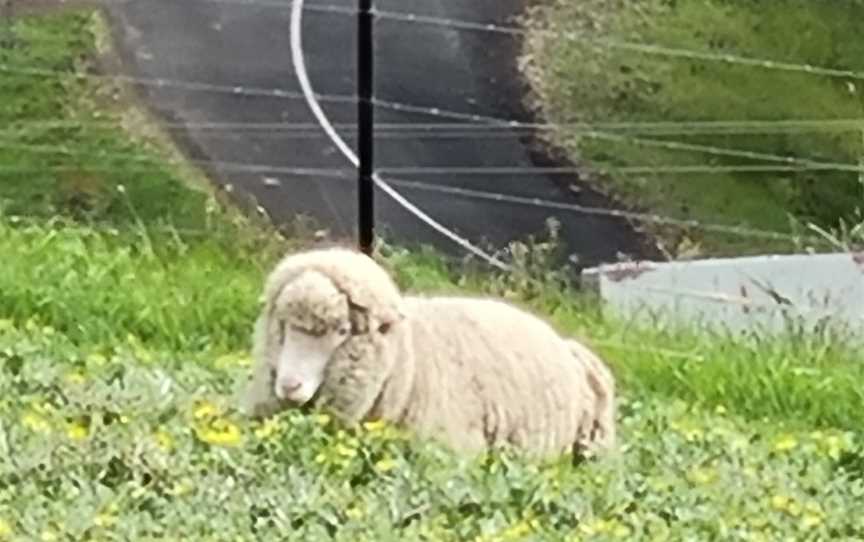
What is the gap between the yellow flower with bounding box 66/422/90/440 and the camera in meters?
6.09

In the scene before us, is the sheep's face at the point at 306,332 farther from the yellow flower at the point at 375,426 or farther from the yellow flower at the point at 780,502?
the yellow flower at the point at 780,502

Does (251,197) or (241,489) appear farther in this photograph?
(251,197)

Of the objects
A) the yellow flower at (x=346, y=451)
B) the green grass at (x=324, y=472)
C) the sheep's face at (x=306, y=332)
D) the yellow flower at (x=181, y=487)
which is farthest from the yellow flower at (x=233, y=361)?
the yellow flower at (x=181, y=487)

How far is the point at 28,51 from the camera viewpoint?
661 inches

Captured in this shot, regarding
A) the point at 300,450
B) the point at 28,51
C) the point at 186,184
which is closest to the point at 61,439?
the point at 300,450

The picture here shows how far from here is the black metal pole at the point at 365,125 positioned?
8.97 metres

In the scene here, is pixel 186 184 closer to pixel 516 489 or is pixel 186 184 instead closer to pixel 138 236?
pixel 138 236

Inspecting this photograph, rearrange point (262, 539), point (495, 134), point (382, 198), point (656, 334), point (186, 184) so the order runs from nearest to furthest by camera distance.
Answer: point (262, 539)
point (656, 334)
point (186, 184)
point (382, 198)
point (495, 134)

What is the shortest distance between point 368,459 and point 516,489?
37cm

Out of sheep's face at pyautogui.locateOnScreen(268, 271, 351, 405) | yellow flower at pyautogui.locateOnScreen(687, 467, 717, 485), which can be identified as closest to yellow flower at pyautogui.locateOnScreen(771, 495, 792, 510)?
yellow flower at pyautogui.locateOnScreen(687, 467, 717, 485)

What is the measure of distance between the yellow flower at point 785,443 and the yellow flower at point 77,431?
1.95 metres

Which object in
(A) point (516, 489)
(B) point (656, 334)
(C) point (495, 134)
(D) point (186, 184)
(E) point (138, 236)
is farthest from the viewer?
(C) point (495, 134)

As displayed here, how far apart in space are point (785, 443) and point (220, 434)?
182cm

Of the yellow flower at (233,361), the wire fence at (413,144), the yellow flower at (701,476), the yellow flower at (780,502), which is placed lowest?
the wire fence at (413,144)
